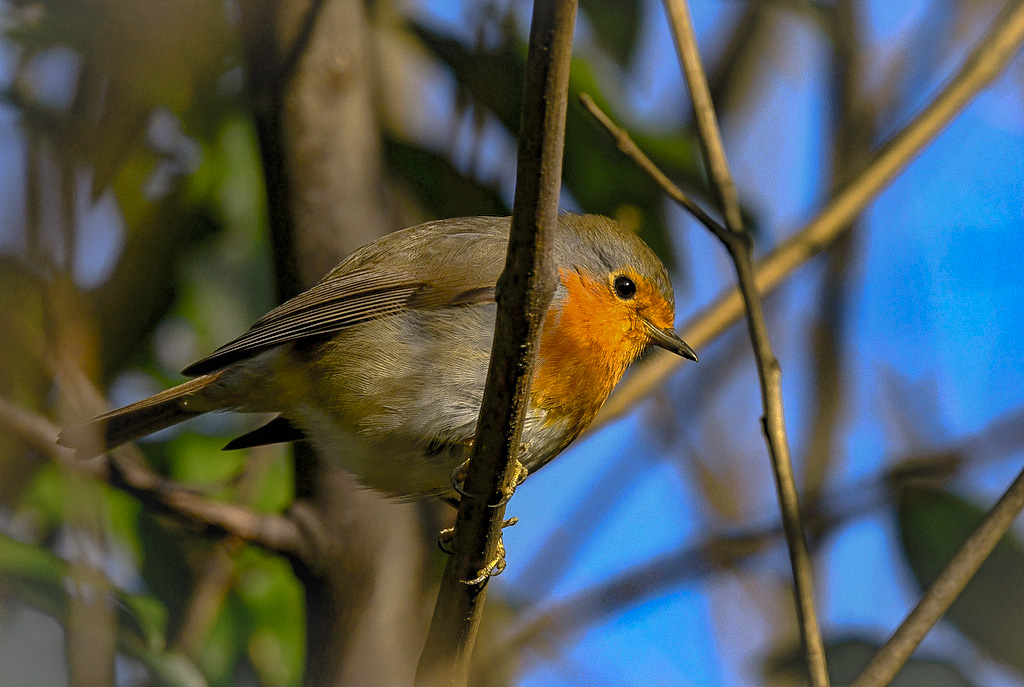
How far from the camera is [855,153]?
3.70 meters

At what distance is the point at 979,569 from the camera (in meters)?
2.42

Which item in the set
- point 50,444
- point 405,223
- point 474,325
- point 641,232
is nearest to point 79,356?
point 50,444

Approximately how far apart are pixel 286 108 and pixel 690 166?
4.50 feet

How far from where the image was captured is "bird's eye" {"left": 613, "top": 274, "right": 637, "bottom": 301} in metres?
2.35

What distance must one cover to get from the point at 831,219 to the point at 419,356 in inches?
53.0

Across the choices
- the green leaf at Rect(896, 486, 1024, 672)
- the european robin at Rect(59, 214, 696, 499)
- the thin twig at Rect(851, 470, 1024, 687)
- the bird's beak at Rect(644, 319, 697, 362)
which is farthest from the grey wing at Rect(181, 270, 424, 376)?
the green leaf at Rect(896, 486, 1024, 672)

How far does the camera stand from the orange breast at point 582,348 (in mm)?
2084

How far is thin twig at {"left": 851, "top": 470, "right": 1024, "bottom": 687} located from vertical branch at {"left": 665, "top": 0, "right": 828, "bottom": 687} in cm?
10

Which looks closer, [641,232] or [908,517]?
[908,517]

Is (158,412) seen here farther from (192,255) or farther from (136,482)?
(192,255)

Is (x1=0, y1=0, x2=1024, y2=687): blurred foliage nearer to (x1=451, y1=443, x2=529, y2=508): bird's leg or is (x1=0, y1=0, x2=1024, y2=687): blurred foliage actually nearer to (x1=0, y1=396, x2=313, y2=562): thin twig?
(x1=0, y1=396, x2=313, y2=562): thin twig

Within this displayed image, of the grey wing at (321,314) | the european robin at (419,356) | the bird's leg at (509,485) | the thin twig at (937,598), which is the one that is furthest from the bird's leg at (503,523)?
the thin twig at (937,598)

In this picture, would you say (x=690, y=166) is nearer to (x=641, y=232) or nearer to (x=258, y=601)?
(x=641, y=232)

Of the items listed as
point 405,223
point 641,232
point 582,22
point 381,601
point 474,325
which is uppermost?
point 582,22
